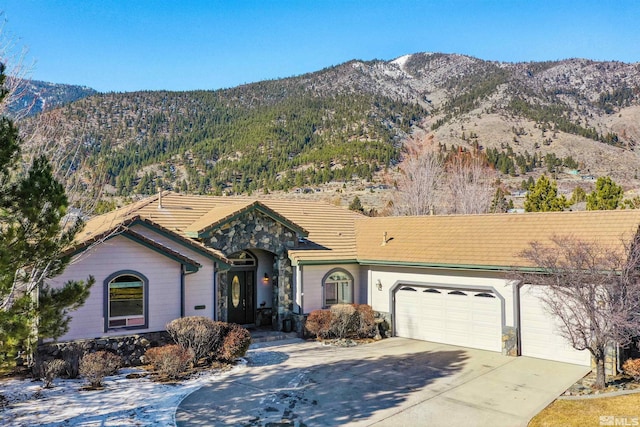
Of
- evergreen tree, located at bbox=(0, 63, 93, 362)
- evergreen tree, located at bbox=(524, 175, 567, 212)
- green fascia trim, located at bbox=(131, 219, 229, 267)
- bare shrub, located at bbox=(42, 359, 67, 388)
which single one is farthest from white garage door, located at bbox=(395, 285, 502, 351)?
evergreen tree, located at bbox=(524, 175, 567, 212)

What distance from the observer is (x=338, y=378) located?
12.5 m

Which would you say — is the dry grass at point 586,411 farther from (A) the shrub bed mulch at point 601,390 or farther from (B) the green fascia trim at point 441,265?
(B) the green fascia trim at point 441,265

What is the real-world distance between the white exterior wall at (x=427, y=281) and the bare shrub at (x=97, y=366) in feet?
31.8

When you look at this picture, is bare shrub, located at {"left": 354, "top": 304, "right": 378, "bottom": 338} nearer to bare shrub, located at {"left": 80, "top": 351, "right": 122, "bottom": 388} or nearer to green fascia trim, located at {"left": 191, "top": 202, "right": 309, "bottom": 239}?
green fascia trim, located at {"left": 191, "top": 202, "right": 309, "bottom": 239}

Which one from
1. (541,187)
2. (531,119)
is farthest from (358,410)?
(531,119)

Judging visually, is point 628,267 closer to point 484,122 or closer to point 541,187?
point 541,187

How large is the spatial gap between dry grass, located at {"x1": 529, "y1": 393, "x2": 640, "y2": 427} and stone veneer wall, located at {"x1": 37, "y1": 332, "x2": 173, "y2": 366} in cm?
1011

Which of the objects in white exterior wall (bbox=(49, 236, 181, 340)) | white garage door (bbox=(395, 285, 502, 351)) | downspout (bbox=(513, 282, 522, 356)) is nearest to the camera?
white exterior wall (bbox=(49, 236, 181, 340))

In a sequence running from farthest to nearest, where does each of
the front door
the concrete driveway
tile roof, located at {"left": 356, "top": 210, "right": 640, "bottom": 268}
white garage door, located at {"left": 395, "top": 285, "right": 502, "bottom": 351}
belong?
the front door, white garage door, located at {"left": 395, "top": 285, "right": 502, "bottom": 351}, tile roof, located at {"left": 356, "top": 210, "right": 640, "bottom": 268}, the concrete driveway

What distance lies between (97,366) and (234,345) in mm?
3604

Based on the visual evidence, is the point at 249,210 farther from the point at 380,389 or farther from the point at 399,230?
the point at 380,389

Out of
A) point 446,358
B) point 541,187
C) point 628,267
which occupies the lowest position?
point 446,358

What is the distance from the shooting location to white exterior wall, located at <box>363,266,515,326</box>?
1488cm

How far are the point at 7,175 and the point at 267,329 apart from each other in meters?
12.4
